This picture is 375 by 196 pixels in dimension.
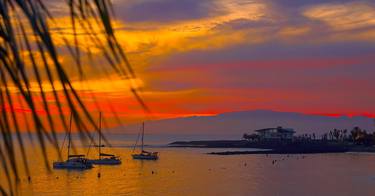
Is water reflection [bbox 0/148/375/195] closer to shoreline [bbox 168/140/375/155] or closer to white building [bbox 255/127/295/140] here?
shoreline [bbox 168/140/375/155]

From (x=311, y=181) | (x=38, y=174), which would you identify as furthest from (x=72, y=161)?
(x=311, y=181)

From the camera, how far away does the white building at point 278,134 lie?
10651 cm

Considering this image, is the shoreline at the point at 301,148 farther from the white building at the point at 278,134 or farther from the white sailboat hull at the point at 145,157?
the white sailboat hull at the point at 145,157

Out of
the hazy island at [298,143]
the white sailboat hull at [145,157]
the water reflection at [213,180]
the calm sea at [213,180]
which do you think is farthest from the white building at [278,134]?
the calm sea at [213,180]

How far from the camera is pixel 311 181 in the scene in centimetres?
4566

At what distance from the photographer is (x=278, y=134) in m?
107

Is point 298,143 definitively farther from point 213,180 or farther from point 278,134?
point 213,180

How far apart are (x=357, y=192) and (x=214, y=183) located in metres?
11.0

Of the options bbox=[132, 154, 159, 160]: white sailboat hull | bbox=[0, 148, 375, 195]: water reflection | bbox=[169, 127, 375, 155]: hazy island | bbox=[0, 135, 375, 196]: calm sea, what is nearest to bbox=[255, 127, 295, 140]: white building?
bbox=[169, 127, 375, 155]: hazy island

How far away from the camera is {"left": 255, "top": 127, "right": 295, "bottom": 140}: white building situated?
349ft

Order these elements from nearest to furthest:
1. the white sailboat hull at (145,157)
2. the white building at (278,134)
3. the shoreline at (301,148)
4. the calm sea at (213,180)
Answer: the calm sea at (213,180) → the white sailboat hull at (145,157) → the shoreline at (301,148) → the white building at (278,134)

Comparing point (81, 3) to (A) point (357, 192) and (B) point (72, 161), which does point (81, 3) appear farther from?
(B) point (72, 161)

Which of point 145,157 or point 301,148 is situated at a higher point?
point 301,148

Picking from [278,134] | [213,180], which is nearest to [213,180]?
[213,180]
